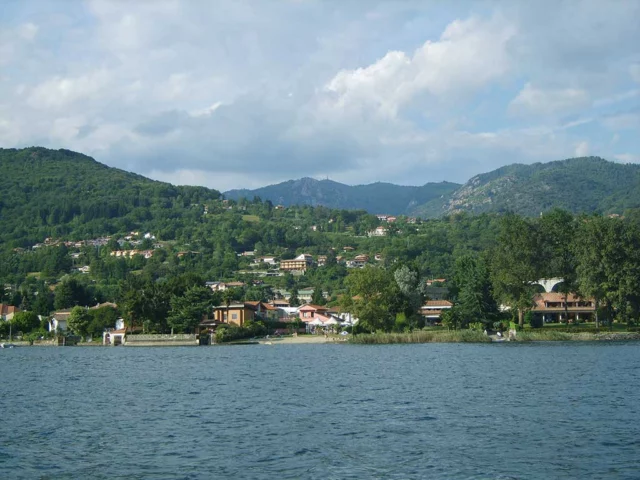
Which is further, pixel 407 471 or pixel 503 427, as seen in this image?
pixel 503 427

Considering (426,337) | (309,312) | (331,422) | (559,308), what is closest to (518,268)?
(426,337)

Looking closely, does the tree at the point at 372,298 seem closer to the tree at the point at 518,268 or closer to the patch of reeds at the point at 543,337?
the tree at the point at 518,268

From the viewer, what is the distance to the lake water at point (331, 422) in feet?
Result: 65.2

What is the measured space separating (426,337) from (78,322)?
49444mm

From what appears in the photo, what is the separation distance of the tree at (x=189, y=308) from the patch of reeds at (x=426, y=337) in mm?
22422

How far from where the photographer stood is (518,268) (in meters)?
81.9

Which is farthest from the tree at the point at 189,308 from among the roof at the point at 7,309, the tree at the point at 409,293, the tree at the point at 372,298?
the roof at the point at 7,309

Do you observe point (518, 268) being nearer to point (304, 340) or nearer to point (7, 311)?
point (304, 340)

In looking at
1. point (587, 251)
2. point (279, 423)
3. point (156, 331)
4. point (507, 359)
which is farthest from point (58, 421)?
point (156, 331)

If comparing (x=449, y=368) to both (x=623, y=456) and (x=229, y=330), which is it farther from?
(x=229, y=330)

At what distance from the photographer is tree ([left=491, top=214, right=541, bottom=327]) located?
81812 millimetres

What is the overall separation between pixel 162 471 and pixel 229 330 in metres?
73.7

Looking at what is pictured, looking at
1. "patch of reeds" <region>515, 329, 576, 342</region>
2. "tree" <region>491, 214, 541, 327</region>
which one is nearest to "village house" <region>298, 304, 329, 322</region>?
"tree" <region>491, 214, 541, 327</region>

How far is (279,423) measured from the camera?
26297mm
